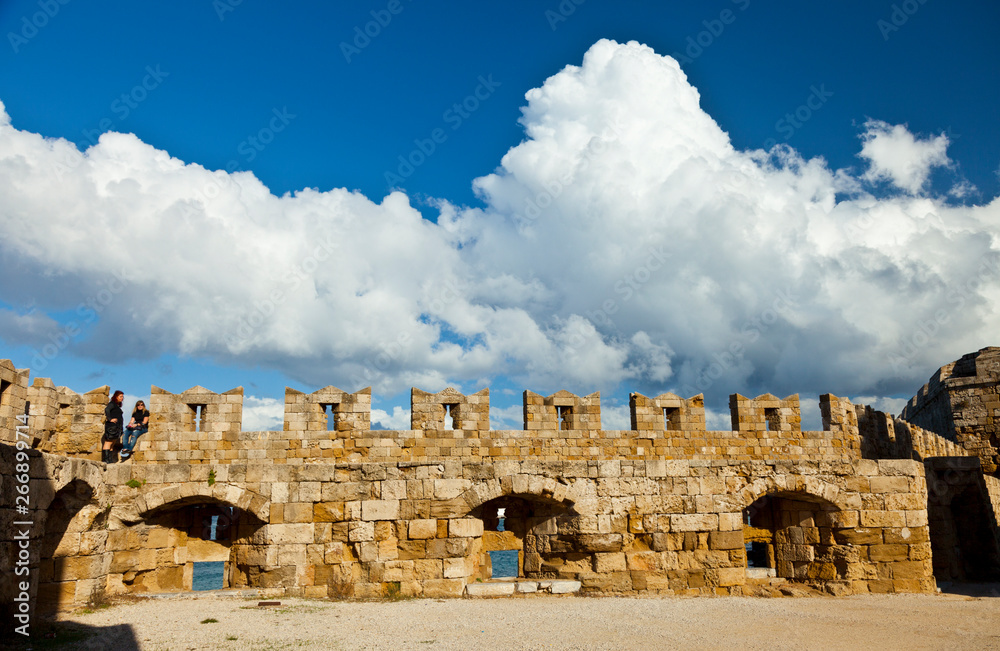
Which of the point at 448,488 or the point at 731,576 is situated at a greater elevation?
the point at 448,488

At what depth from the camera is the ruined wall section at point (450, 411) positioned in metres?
14.4

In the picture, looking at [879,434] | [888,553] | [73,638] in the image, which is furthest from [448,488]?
[879,434]

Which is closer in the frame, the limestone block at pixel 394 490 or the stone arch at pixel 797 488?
the limestone block at pixel 394 490

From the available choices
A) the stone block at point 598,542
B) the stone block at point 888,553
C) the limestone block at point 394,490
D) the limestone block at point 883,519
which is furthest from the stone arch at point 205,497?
the stone block at point 888,553

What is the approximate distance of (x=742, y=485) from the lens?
941 cm

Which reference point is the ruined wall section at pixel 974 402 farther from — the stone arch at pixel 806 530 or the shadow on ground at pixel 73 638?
the shadow on ground at pixel 73 638

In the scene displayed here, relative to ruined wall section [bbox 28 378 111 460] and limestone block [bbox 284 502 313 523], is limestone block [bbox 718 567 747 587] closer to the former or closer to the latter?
limestone block [bbox 284 502 313 523]

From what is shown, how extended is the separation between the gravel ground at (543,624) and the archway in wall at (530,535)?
62 centimetres

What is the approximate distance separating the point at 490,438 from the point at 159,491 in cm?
733

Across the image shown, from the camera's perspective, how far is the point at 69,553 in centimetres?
774

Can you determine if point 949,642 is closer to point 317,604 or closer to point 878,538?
point 878,538

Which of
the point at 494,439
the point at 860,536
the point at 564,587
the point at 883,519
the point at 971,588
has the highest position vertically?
the point at 494,439

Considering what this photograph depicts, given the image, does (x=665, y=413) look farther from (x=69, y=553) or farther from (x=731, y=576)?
(x=69, y=553)

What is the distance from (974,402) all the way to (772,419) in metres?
7.23
